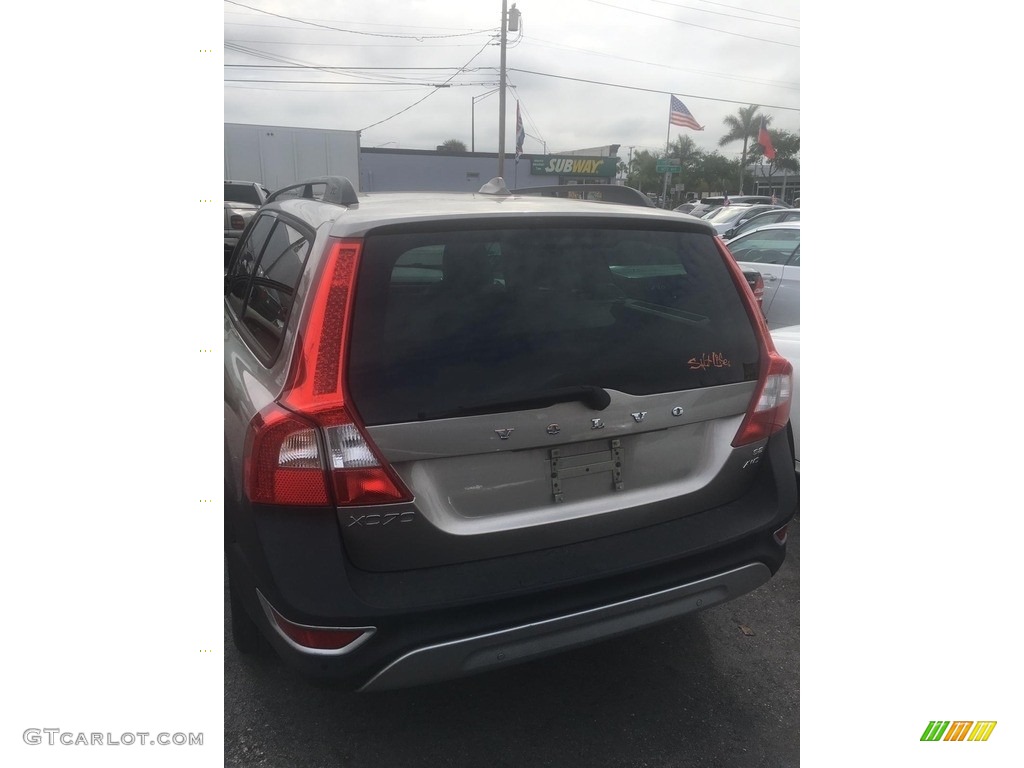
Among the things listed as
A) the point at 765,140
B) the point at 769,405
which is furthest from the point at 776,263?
the point at 769,405

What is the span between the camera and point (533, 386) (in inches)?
73.8

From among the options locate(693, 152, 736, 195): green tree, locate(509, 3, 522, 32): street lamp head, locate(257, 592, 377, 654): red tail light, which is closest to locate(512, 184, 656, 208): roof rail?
locate(509, 3, 522, 32): street lamp head

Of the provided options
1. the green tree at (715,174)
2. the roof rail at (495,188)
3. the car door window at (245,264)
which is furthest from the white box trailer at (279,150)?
the green tree at (715,174)

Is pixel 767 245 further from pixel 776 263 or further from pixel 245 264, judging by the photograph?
pixel 245 264

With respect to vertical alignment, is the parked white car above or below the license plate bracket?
above

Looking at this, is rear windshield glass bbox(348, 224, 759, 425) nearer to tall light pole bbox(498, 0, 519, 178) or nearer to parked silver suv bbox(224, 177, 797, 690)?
parked silver suv bbox(224, 177, 797, 690)

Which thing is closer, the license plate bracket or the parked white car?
the license plate bracket

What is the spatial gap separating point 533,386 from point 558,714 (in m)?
1.13

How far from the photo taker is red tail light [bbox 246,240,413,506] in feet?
5.64

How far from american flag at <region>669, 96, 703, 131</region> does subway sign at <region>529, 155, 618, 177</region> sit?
35cm

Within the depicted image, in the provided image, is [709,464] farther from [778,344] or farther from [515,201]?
[778,344]

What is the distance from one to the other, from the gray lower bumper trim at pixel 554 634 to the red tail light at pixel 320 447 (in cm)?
43

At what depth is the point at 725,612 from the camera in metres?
2.85

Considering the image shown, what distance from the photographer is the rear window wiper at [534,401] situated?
70.2 inches
